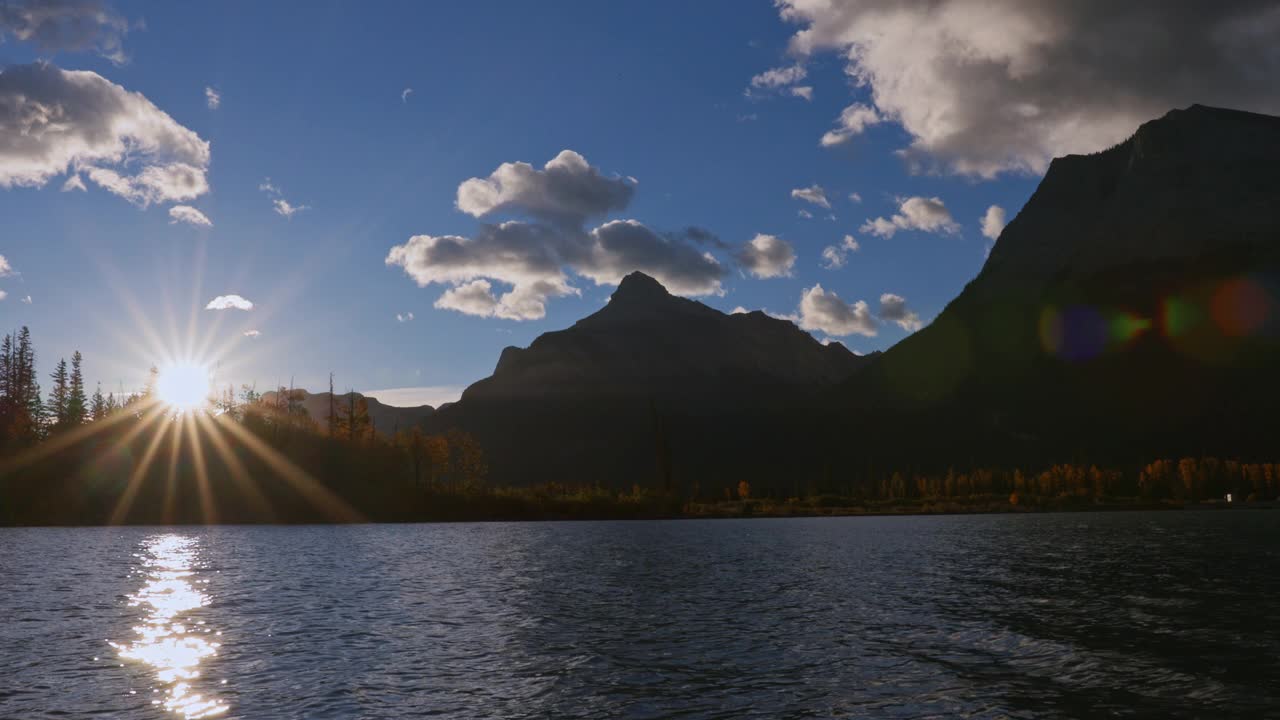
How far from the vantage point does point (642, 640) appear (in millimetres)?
48625

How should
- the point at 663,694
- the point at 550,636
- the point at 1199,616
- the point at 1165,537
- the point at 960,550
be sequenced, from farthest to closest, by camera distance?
Answer: the point at 1165,537
the point at 960,550
the point at 1199,616
the point at 550,636
the point at 663,694

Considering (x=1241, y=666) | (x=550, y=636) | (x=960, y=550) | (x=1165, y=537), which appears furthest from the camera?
(x=1165, y=537)

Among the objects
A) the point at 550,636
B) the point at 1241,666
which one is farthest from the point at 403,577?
the point at 1241,666

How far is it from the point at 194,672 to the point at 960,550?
118 meters

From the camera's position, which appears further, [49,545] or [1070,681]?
[49,545]

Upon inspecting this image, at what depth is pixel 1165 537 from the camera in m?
166

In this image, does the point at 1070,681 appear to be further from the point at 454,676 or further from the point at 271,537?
the point at 271,537

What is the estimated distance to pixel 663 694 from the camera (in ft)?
113

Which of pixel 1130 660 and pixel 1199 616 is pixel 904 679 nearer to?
pixel 1130 660

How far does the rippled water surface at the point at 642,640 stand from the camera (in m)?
33.6

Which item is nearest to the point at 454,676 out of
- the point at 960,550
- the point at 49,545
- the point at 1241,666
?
the point at 1241,666

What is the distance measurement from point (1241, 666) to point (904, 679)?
16.6m

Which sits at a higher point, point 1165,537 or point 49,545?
point 49,545

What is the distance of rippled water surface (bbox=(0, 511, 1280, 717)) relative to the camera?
33.6m
